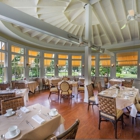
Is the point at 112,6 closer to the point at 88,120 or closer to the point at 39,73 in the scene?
the point at 88,120

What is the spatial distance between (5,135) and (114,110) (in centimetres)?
224

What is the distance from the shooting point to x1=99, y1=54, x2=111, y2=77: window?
8.54m

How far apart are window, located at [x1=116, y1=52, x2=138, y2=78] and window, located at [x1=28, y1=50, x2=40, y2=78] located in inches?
267

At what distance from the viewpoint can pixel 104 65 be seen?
868cm

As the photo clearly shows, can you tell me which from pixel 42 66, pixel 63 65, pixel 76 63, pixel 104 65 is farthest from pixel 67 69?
pixel 104 65

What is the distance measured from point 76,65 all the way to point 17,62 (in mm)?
5118

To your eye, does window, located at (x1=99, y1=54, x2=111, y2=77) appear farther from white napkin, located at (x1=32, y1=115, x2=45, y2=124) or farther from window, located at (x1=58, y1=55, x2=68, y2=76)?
white napkin, located at (x1=32, y1=115, x2=45, y2=124)

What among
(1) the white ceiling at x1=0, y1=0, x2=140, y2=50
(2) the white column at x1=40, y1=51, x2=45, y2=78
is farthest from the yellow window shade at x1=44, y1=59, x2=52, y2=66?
(1) the white ceiling at x1=0, y1=0, x2=140, y2=50

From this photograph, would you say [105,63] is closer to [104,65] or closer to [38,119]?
[104,65]

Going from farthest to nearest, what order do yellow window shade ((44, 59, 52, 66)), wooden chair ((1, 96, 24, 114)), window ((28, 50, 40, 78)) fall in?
yellow window shade ((44, 59, 52, 66)) < window ((28, 50, 40, 78)) < wooden chair ((1, 96, 24, 114))

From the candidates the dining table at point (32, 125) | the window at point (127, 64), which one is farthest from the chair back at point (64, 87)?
the window at point (127, 64)

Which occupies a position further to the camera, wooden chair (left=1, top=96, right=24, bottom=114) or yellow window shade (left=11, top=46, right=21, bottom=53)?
yellow window shade (left=11, top=46, right=21, bottom=53)

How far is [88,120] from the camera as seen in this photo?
308 cm

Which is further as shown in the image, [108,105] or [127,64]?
[127,64]
